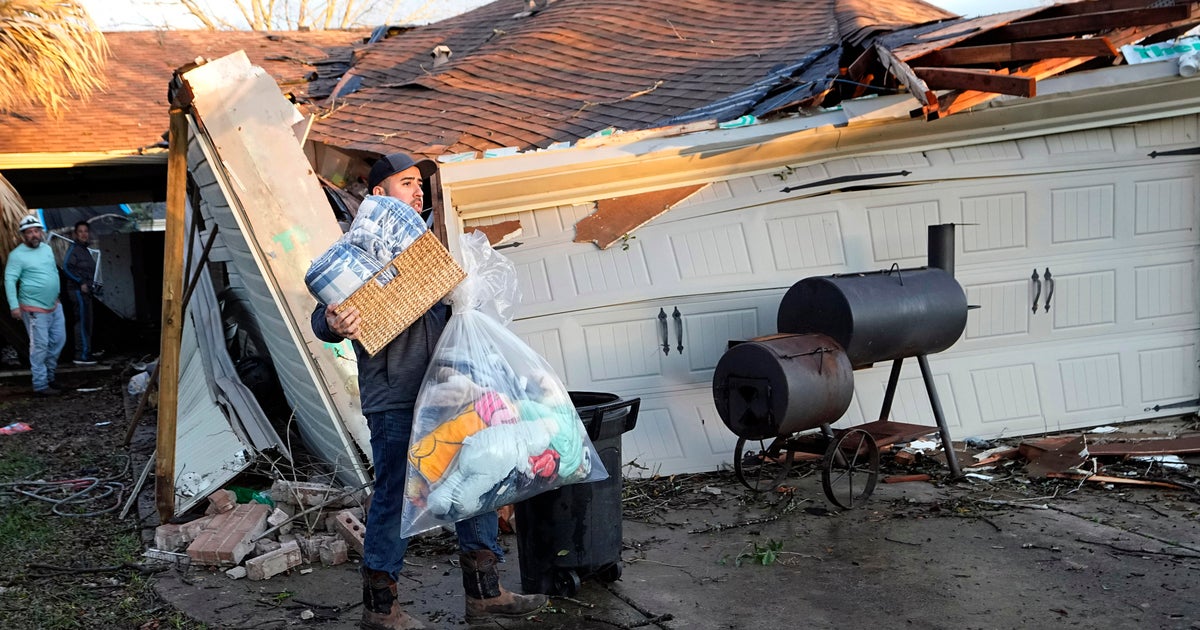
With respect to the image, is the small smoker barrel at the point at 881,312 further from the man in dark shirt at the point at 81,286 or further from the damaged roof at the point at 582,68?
the man in dark shirt at the point at 81,286

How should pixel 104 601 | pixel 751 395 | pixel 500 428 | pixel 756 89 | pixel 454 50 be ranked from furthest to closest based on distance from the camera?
pixel 454 50 < pixel 756 89 < pixel 751 395 < pixel 104 601 < pixel 500 428

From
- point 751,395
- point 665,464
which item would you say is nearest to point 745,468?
point 665,464

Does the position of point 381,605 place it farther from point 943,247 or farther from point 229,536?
point 943,247

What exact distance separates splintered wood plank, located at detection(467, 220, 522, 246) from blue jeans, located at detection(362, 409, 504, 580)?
2.93 metres

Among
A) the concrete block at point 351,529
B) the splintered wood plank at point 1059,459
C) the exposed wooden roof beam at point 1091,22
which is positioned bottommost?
the splintered wood plank at point 1059,459

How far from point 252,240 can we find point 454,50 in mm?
5657

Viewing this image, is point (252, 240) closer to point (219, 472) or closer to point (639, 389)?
point (219, 472)

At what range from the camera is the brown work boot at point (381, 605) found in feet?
13.5

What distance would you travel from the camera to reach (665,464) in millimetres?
6836

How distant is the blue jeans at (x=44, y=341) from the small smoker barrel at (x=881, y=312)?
28.8 feet

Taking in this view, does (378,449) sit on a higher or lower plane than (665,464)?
higher

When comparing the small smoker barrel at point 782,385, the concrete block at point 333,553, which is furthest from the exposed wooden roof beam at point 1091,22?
the concrete block at point 333,553

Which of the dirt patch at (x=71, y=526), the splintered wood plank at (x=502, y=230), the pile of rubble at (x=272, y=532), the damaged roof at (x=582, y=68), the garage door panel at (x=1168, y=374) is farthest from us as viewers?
the garage door panel at (x=1168, y=374)

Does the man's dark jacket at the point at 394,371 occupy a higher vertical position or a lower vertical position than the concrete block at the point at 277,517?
higher
